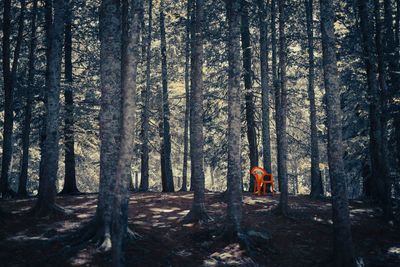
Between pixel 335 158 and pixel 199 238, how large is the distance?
4.73 metres

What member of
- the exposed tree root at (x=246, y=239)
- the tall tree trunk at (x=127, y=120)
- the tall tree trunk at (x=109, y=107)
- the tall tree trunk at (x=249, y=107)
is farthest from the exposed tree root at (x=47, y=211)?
the tall tree trunk at (x=249, y=107)

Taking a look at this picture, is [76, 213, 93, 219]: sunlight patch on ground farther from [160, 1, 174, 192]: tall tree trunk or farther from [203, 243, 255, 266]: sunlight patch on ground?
[160, 1, 174, 192]: tall tree trunk

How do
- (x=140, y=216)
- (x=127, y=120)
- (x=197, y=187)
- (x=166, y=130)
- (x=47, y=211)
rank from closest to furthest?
(x=127, y=120), (x=47, y=211), (x=197, y=187), (x=140, y=216), (x=166, y=130)

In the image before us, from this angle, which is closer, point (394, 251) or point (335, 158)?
point (335, 158)

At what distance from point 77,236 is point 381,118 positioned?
13192mm

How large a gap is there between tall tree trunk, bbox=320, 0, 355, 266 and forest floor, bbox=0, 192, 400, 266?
0.52 metres

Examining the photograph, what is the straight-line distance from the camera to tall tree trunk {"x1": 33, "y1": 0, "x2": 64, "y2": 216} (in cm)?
1077

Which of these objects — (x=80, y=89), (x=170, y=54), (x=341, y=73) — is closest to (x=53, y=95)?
(x=80, y=89)

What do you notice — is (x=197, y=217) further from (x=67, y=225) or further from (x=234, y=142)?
(x=67, y=225)

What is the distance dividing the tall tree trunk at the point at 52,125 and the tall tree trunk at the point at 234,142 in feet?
20.5

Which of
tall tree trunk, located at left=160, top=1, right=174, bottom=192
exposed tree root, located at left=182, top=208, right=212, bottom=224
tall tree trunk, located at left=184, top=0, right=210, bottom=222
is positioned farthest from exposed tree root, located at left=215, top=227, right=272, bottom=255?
tall tree trunk, located at left=160, top=1, right=174, bottom=192

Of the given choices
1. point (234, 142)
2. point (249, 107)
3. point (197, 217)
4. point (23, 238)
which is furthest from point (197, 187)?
point (249, 107)

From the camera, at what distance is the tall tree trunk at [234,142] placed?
31.5 ft

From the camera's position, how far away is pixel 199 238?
955 centimetres
